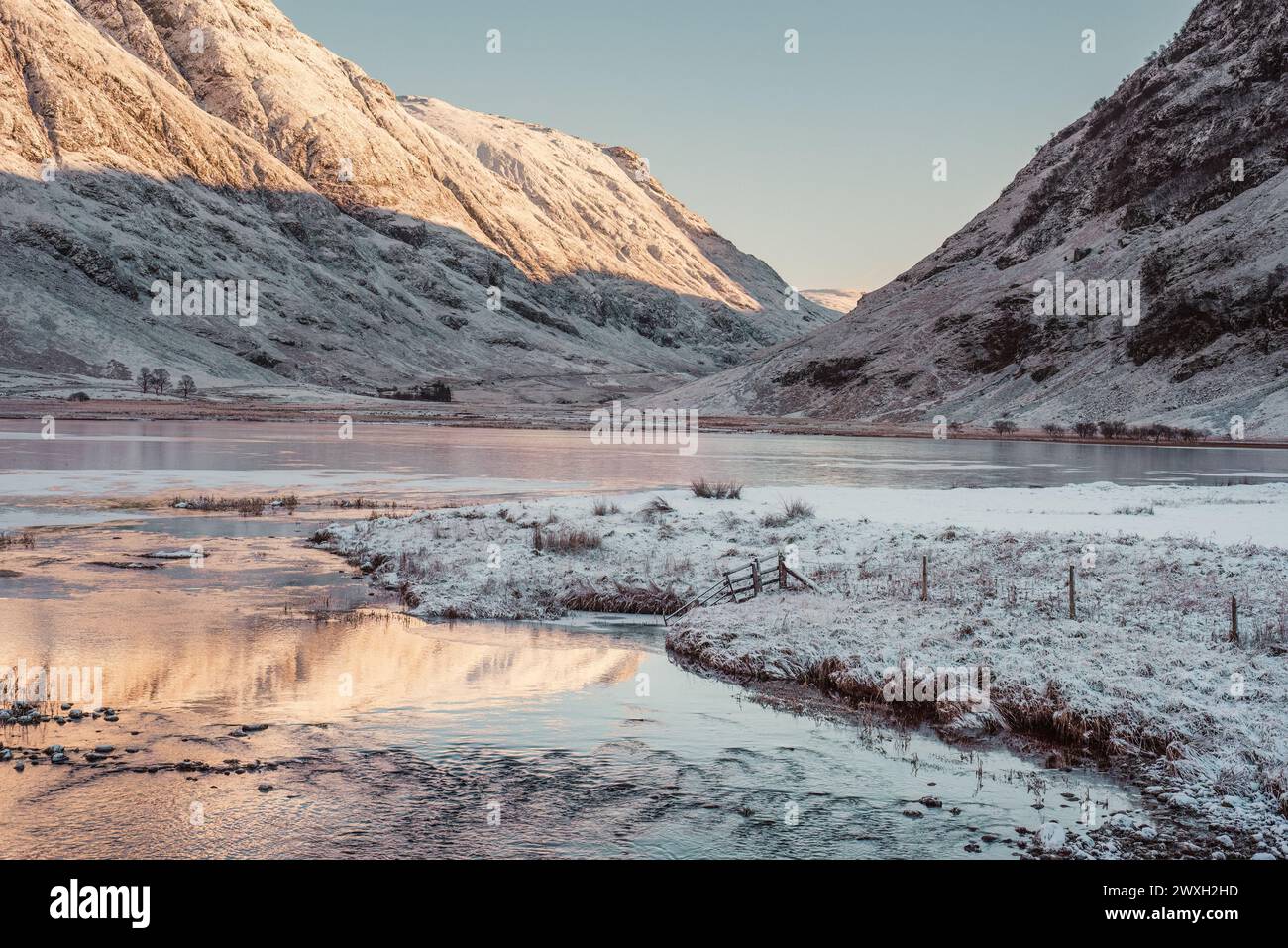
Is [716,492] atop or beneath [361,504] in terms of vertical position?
atop

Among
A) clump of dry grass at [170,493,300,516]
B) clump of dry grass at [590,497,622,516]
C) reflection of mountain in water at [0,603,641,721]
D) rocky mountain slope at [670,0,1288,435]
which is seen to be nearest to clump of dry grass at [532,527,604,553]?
clump of dry grass at [590,497,622,516]

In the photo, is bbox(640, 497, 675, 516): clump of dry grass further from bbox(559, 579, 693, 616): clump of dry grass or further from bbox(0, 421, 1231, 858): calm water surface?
bbox(0, 421, 1231, 858): calm water surface

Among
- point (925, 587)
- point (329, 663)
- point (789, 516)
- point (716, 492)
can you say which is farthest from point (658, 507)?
point (329, 663)

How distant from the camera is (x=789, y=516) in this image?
3238 cm

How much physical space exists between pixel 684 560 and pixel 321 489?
78.5 ft

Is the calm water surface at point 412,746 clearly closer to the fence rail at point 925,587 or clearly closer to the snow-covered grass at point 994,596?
the snow-covered grass at point 994,596

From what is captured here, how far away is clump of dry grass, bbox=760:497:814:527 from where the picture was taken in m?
31.6

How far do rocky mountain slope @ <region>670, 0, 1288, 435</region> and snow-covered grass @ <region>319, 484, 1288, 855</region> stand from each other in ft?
245

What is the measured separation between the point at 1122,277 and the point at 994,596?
11655 cm

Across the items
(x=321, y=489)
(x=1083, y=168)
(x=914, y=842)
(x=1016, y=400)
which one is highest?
(x=1083, y=168)

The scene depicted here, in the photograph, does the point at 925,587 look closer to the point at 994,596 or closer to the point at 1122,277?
the point at 994,596

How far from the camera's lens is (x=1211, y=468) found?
58.2m
